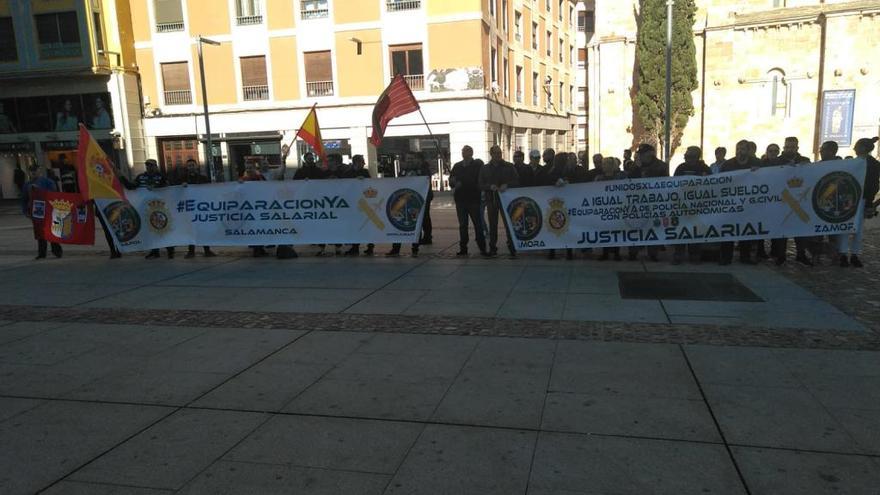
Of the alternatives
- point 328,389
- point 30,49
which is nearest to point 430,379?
point 328,389

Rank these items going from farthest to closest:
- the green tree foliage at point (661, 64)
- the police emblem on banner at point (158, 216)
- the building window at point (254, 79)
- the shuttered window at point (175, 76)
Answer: the shuttered window at point (175, 76)
the building window at point (254, 79)
the green tree foliage at point (661, 64)
the police emblem on banner at point (158, 216)

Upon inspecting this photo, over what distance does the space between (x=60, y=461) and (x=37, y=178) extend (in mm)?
10070

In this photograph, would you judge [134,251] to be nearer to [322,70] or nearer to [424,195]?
[424,195]

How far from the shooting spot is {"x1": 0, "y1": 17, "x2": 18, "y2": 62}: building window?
103ft

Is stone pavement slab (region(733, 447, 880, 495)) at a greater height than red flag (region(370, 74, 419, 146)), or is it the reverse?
red flag (region(370, 74, 419, 146))

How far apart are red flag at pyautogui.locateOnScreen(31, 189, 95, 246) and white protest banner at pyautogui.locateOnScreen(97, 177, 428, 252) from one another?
681 millimetres

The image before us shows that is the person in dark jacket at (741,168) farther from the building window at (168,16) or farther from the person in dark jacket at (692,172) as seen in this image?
the building window at (168,16)

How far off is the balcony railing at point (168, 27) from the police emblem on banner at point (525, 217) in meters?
28.2

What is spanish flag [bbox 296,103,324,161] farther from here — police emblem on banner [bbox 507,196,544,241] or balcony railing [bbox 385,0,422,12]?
balcony railing [bbox 385,0,422,12]

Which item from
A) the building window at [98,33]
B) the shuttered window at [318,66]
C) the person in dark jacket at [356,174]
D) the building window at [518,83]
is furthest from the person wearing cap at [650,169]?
the building window at [98,33]

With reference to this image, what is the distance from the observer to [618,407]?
157 inches

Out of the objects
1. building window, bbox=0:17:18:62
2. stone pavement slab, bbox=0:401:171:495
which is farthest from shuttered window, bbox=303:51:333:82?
stone pavement slab, bbox=0:401:171:495

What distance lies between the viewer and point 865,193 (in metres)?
8.35

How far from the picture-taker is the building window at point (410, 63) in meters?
29.2
